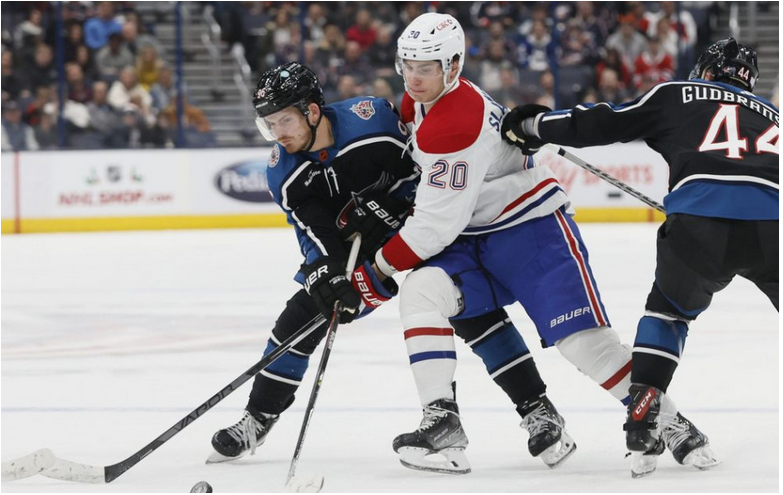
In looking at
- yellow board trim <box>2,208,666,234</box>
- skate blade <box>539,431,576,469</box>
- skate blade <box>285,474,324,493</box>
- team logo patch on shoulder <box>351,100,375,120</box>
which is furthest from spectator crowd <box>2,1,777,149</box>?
skate blade <box>285,474,324,493</box>

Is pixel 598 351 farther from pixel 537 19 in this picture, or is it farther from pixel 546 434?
pixel 537 19

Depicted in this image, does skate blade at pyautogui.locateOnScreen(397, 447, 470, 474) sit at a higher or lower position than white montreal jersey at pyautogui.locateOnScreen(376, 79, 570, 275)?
lower

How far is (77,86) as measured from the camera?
31.0 feet

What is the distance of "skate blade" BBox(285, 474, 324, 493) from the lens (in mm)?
2473

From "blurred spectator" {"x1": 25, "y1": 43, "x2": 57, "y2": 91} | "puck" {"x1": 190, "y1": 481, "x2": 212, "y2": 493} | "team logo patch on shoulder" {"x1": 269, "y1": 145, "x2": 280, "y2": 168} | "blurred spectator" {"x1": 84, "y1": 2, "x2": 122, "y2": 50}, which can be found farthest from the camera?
"blurred spectator" {"x1": 84, "y1": 2, "x2": 122, "y2": 50}

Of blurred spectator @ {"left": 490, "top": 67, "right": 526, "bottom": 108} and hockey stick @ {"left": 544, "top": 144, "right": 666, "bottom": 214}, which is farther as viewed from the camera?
blurred spectator @ {"left": 490, "top": 67, "right": 526, "bottom": 108}

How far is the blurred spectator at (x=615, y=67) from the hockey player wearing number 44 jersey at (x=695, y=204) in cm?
707

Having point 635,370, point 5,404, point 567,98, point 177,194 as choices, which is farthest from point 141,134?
point 635,370

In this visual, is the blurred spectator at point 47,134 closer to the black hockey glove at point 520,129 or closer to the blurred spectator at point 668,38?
the blurred spectator at point 668,38

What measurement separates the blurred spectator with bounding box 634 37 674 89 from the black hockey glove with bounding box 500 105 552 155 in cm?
704

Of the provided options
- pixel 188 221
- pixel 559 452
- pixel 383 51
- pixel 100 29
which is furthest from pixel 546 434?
pixel 100 29

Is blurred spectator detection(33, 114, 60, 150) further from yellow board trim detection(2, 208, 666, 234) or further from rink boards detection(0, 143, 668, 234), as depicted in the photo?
yellow board trim detection(2, 208, 666, 234)

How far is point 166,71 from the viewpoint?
9688 mm

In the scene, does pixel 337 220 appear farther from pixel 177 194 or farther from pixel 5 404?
pixel 177 194
